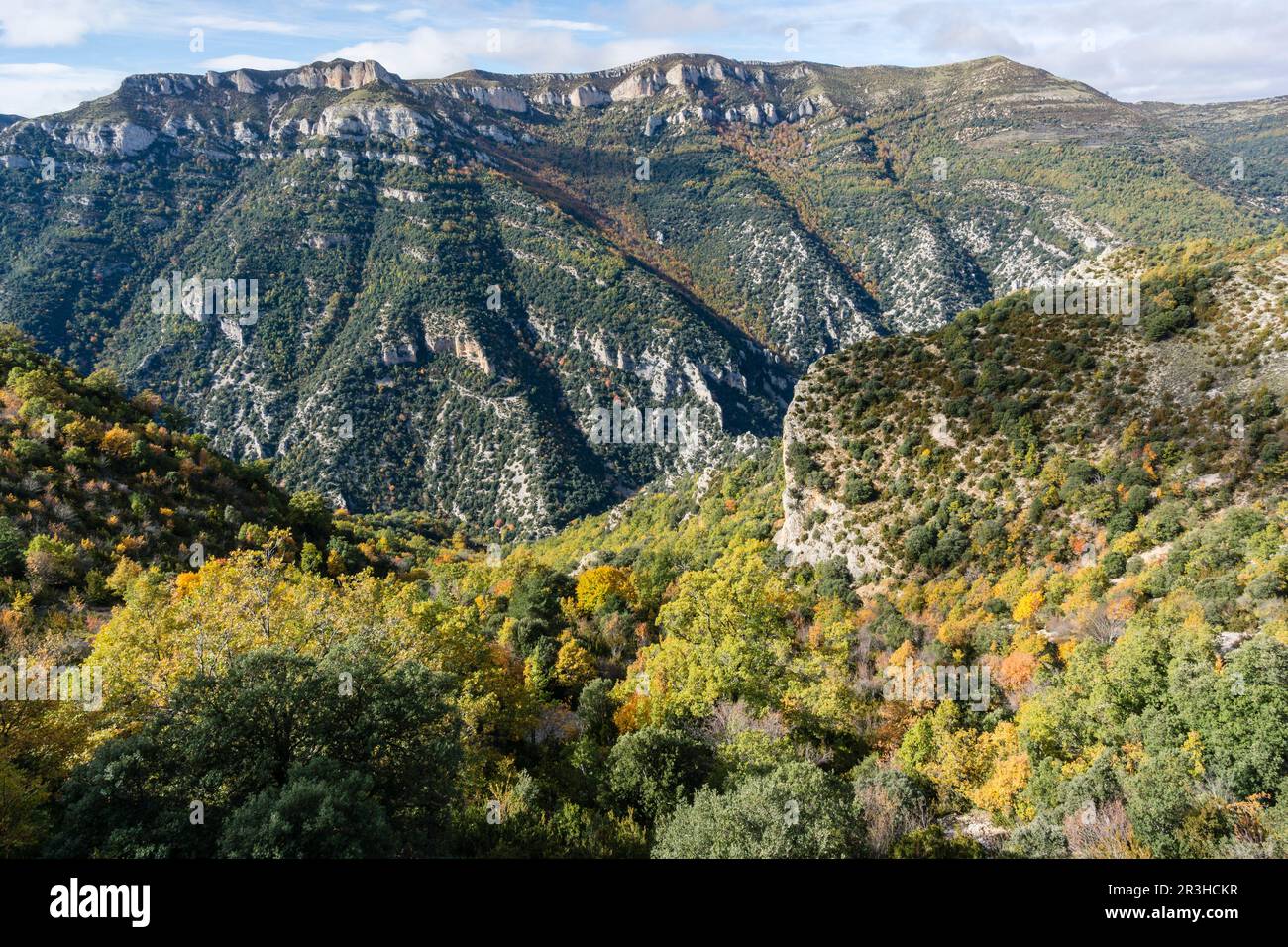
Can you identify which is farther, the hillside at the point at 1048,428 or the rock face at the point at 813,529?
the rock face at the point at 813,529

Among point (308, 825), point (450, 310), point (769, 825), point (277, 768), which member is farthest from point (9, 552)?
point (450, 310)

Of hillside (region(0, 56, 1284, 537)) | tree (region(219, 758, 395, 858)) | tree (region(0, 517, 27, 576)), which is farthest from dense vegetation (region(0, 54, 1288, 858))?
hillside (region(0, 56, 1284, 537))

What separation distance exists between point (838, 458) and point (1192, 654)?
114ft

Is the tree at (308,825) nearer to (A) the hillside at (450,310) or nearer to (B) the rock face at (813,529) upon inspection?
(B) the rock face at (813,529)

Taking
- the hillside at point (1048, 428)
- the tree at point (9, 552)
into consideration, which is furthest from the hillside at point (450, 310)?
the tree at point (9, 552)

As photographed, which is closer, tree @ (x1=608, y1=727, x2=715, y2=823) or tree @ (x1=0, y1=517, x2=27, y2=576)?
tree @ (x1=608, y1=727, x2=715, y2=823)

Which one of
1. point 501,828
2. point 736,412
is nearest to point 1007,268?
point 736,412

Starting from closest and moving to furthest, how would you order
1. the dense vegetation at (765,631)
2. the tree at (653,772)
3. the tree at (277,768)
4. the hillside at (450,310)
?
1. the tree at (277,768)
2. the dense vegetation at (765,631)
3. the tree at (653,772)
4. the hillside at (450,310)

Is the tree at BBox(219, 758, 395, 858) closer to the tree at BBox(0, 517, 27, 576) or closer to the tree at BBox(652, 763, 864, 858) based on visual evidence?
the tree at BBox(652, 763, 864, 858)

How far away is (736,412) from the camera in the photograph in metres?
155

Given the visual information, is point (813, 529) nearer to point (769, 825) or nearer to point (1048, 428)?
point (1048, 428)

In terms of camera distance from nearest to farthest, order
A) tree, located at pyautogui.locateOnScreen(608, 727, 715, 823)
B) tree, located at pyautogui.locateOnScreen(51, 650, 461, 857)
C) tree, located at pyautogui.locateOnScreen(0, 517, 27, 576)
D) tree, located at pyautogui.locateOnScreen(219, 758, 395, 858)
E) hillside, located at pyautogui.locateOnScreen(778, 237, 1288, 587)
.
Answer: tree, located at pyautogui.locateOnScreen(219, 758, 395, 858), tree, located at pyautogui.locateOnScreen(51, 650, 461, 857), tree, located at pyautogui.locateOnScreen(608, 727, 715, 823), tree, located at pyautogui.locateOnScreen(0, 517, 27, 576), hillside, located at pyautogui.locateOnScreen(778, 237, 1288, 587)

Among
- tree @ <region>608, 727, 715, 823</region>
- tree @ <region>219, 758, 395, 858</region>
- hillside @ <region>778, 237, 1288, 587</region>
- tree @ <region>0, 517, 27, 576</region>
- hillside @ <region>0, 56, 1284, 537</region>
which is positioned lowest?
tree @ <region>608, 727, 715, 823</region>

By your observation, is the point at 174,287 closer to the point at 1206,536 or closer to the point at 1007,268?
the point at 1206,536
